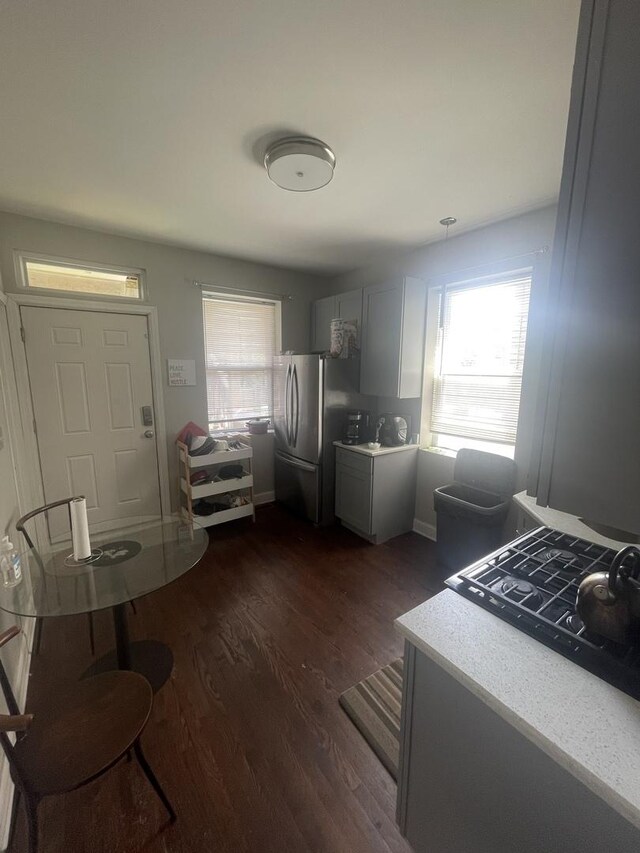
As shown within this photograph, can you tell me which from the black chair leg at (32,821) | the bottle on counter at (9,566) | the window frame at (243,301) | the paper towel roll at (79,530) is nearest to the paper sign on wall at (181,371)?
the window frame at (243,301)

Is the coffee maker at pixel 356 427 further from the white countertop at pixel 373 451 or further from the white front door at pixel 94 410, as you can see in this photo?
the white front door at pixel 94 410

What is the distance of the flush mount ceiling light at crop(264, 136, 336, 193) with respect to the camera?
163 cm

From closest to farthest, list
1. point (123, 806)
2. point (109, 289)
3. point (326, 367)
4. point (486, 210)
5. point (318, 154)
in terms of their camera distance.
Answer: point (123, 806)
point (318, 154)
point (486, 210)
point (109, 289)
point (326, 367)

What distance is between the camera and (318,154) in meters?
1.66

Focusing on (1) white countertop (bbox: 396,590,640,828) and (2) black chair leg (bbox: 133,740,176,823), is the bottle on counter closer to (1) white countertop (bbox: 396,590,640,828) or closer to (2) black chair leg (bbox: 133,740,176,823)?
(2) black chair leg (bbox: 133,740,176,823)

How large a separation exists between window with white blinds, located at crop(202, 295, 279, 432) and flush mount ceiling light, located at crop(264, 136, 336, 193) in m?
1.85

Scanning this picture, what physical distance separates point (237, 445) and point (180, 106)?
2572 mm

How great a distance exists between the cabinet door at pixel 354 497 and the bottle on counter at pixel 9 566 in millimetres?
2298

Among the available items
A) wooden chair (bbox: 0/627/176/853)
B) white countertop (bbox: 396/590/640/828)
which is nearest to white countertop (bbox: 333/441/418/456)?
white countertop (bbox: 396/590/640/828)

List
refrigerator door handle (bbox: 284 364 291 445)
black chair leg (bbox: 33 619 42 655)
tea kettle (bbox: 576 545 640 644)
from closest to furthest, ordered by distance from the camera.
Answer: tea kettle (bbox: 576 545 640 644)
black chair leg (bbox: 33 619 42 655)
refrigerator door handle (bbox: 284 364 291 445)

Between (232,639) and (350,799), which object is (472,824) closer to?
(350,799)

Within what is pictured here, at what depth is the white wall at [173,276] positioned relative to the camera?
2.52 meters

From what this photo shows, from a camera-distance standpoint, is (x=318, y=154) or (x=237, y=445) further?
(x=237, y=445)

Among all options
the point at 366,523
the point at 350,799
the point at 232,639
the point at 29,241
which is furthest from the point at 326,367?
the point at 350,799
